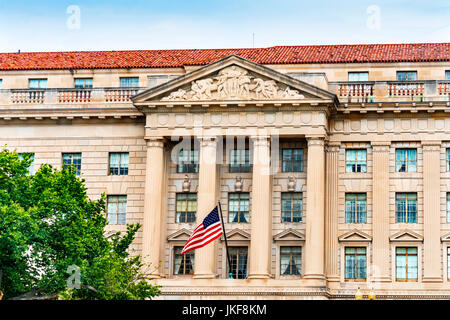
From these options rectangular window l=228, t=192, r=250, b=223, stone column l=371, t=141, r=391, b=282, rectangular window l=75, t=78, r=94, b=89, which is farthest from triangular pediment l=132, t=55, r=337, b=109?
rectangular window l=75, t=78, r=94, b=89

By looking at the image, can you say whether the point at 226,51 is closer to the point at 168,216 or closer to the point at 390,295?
the point at 168,216

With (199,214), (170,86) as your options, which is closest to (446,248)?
(199,214)

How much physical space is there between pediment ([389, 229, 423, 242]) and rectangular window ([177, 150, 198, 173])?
13.8 m

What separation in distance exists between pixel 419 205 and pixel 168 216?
1631 cm

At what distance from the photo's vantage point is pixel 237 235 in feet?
193

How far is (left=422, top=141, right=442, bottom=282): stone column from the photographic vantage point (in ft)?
185

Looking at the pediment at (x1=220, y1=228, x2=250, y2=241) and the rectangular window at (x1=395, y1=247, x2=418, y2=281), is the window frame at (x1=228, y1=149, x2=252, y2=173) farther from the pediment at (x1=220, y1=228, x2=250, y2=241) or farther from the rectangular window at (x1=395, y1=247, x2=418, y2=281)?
the rectangular window at (x1=395, y1=247, x2=418, y2=281)

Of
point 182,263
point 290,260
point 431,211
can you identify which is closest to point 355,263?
point 290,260

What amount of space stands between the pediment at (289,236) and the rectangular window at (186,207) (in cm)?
579

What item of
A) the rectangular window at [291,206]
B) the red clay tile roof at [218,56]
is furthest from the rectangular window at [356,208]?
the red clay tile roof at [218,56]

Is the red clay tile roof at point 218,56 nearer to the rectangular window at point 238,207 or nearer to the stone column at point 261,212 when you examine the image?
the stone column at point 261,212

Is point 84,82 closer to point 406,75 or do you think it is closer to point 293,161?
point 293,161

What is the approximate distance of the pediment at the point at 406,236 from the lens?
5725cm

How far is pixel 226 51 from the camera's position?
226ft
